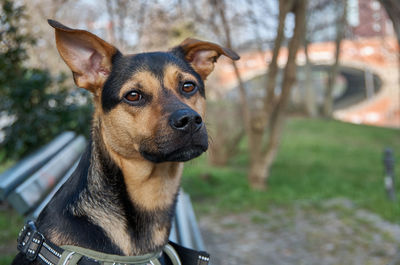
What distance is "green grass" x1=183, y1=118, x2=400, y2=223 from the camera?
296 inches

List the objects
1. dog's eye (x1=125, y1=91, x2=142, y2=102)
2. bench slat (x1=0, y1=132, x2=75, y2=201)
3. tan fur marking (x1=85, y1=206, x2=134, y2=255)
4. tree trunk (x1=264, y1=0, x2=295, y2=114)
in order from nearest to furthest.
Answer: tan fur marking (x1=85, y1=206, x2=134, y2=255) < dog's eye (x1=125, y1=91, x2=142, y2=102) < bench slat (x1=0, y1=132, x2=75, y2=201) < tree trunk (x1=264, y1=0, x2=295, y2=114)

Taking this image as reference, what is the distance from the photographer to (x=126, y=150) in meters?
2.54

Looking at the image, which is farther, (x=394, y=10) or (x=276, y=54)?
(x=276, y=54)

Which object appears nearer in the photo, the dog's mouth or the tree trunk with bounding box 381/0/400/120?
the dog's mouth

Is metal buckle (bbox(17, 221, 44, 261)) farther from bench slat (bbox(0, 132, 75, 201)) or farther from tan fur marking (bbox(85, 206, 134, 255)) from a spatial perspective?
bench slat (bbox(0, 132, 75, 201))

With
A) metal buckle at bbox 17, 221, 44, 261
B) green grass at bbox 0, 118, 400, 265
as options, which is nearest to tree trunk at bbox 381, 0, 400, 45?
green grass at bbox 0, 118, 400, 265

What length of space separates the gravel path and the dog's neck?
109 inches

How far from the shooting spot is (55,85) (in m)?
6.37

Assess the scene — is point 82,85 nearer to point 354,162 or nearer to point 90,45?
point 90,45

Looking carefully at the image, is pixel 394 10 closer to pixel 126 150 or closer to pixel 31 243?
pixel 126 150

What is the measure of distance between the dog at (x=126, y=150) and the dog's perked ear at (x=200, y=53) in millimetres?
196

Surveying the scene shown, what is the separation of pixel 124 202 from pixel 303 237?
4.00m

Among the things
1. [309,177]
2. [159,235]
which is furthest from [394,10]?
[159,235]

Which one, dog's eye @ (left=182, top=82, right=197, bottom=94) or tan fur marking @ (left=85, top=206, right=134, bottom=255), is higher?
dog's eye @ (left=182, top=82, right=197, bottom=94)
